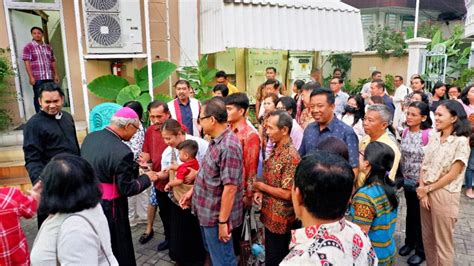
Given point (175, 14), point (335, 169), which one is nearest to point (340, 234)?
point (335, 169)

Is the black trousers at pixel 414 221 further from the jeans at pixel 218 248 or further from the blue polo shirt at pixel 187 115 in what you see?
the blue polo shirt at pixel 187 115

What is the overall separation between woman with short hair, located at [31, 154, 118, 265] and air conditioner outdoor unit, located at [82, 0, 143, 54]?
4.53 metres

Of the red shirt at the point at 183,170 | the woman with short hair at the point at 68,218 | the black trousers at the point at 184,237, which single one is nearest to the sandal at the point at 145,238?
the black trousers at the point at 184,237

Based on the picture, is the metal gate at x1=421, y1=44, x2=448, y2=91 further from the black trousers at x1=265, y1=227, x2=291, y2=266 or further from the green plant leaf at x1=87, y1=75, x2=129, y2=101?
the black trousers at x1=265, y1=227, x2=291, y2=266

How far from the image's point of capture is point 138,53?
6113 mm

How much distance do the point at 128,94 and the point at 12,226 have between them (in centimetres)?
427

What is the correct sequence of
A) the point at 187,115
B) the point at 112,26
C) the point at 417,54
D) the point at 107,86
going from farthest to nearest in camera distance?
the point at 417,54
the point at 107,86
the point at 112,26
the point at 187,115

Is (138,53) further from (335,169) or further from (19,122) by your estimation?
(335,169)

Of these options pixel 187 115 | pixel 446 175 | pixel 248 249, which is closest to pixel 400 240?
pixel 446 175

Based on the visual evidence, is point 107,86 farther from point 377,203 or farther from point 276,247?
point 377,203

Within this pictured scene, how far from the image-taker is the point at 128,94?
19.4 feet

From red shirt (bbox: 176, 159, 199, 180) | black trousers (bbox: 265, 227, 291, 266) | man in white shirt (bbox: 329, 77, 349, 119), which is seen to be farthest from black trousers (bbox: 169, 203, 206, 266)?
man in white shirt (bbox: 329, 77, 349, 119)

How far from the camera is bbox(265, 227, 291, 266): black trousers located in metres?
2.60

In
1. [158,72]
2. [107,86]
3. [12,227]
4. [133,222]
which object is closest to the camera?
[12,227]
